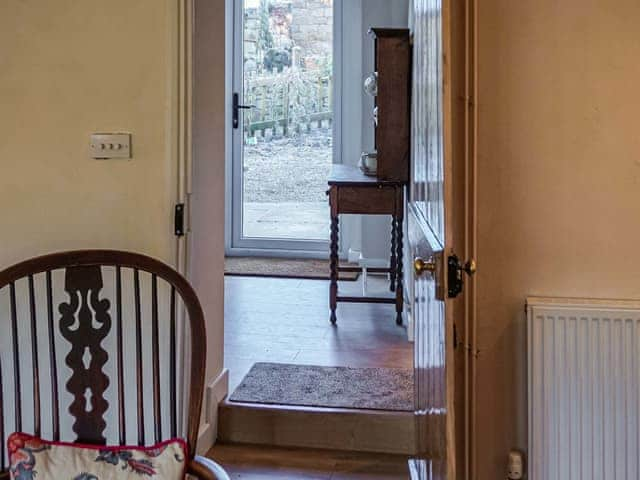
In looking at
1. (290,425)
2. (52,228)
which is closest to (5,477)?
(52,228)

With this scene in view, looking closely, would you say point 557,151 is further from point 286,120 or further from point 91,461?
point 286,120

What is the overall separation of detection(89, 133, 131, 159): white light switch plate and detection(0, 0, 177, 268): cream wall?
24 mm

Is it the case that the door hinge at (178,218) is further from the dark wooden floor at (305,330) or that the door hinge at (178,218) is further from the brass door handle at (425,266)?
the dark wooden floor at (305,330)

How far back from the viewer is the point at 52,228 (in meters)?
2.10

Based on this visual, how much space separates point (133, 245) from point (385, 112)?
81.9 inches

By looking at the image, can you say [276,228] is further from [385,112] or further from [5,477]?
[5,477]

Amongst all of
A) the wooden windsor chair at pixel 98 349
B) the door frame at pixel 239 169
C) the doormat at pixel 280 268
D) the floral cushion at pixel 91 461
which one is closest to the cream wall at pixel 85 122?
the wooden windsor chair at pixel 98 349

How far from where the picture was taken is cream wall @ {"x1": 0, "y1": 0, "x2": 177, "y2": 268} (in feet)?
6.69

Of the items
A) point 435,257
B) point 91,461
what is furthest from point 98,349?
point 435,257

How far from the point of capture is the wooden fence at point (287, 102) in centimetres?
575

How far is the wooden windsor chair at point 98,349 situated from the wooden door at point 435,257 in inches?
20.2

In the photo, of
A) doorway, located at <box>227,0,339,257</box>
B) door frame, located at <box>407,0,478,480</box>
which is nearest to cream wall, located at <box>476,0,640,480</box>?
door frame, located at <box>407,0,478,480</box>

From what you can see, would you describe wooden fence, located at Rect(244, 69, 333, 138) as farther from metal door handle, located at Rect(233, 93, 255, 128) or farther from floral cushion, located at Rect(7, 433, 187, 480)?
floral cushion, located at Rect(7, 433, 187, 480)

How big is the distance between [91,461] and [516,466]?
121 cm
